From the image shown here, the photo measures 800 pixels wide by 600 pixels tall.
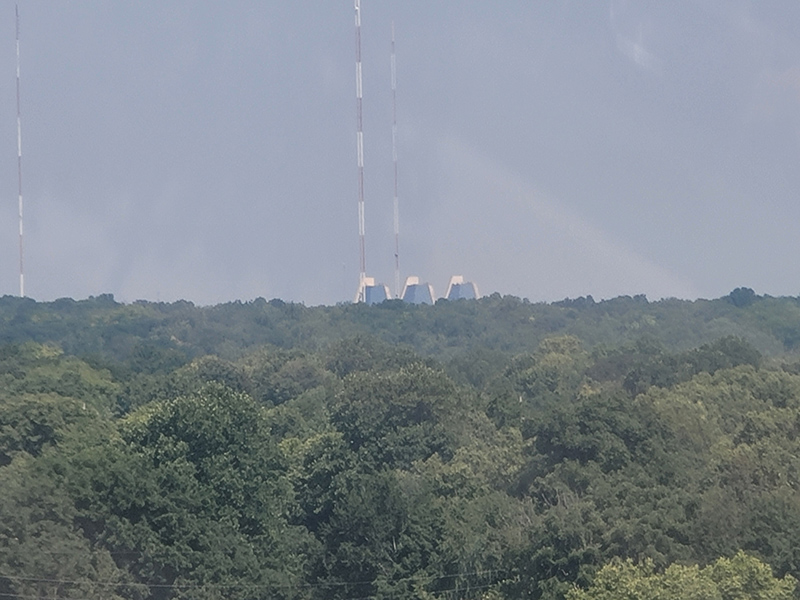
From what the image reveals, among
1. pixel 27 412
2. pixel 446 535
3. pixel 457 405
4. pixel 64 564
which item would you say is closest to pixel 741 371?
pixel 457 405

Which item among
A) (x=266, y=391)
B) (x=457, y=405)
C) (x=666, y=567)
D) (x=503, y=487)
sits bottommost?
(x=666, y=567)

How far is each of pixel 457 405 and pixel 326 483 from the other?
48.9 feet

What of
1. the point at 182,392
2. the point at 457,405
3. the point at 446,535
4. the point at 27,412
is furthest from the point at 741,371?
the point at 446,535

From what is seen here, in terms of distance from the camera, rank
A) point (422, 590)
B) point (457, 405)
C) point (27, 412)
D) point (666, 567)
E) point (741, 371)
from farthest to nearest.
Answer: point (741, 371)
point (457, 405)
point (27, 412)
point (422, 590)
point (666, 567)

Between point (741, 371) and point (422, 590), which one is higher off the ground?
point (741, 371)

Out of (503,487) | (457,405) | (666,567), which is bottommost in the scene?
(666,567)

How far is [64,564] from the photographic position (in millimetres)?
59031

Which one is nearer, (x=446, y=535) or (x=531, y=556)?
(x=531, y=556)

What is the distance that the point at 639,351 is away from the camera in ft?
460

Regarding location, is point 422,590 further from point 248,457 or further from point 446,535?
point 248,457

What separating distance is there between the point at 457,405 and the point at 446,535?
25132mm

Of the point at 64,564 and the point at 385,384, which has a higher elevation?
the point at 385,384

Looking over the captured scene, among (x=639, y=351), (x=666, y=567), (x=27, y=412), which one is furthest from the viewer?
(x=639, y=351)

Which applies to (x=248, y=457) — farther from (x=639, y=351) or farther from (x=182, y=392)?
(x=639, y=351)
